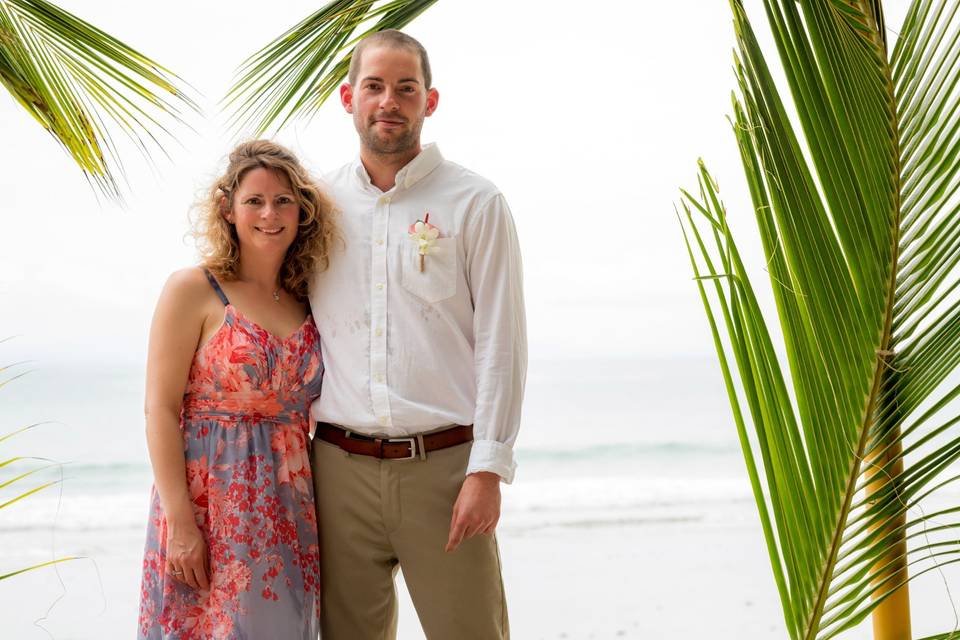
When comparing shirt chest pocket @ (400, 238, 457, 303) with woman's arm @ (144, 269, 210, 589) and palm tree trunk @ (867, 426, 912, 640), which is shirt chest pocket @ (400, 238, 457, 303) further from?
palm tree trunk @ (867, 426, 912, 640)

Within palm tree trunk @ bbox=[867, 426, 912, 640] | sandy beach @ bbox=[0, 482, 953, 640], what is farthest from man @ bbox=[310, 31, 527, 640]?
sandy beach @ bbox=[0, 482, 953, 640]

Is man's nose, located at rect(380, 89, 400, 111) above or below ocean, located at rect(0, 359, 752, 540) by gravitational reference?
below

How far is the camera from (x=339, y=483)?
211cm

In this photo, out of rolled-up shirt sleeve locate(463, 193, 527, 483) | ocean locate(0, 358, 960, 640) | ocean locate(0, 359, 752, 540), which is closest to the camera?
rolled-up shirt sleeve locate(463, 193, 527, 483)

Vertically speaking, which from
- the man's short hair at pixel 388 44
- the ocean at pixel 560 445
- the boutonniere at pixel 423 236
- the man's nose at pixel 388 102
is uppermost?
the ocean at pixel 560 445

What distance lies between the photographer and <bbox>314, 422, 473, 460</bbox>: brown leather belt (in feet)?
6.85

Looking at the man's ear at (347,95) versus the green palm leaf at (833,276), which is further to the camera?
the man's ear at (347,95)

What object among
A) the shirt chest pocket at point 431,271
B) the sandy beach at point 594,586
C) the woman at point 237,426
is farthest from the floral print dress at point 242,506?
the sandy beach at point 594,586

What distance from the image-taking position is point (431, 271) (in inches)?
84.2

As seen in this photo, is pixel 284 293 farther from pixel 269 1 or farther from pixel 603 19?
pixel 603 19

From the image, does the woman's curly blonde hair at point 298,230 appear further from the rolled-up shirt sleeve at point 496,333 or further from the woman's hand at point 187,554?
the woman's hand at point 187,554

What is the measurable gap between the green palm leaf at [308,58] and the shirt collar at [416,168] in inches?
8.8

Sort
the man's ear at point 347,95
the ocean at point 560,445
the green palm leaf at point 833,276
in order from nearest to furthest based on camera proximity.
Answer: the green palm leaf at point 833,276
the man's ear at point 347,95
the ocean at point 560,445

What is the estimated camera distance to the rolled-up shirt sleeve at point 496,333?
205 cm
